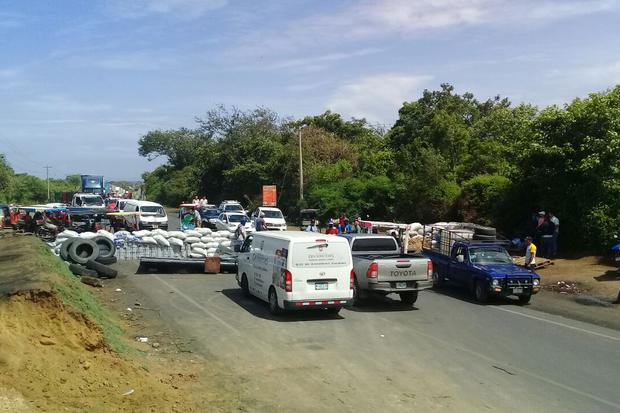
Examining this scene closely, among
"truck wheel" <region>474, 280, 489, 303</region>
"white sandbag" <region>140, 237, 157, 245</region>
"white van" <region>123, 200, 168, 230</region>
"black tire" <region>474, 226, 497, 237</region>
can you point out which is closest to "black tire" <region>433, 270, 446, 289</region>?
"truck wheel" <region>474, 280, 489, 303</region>

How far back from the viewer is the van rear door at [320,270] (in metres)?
14.2

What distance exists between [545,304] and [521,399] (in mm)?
9791

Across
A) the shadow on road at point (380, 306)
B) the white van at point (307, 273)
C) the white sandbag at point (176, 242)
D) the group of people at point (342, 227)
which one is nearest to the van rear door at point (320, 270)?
the white van at point (307, 273)

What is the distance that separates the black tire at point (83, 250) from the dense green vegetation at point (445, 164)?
18.1 metres

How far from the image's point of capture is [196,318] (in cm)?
1426

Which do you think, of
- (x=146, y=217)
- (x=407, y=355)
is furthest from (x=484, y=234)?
(x=146, y=217)

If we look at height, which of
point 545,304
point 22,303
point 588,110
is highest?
point 588,110

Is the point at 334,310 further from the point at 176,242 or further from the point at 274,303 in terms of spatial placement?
the point at 176,242

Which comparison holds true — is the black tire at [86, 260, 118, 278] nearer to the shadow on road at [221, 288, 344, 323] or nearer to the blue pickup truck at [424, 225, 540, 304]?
the shadow on road at [221, 288, 344, 323]

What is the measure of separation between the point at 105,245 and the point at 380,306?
40.6 feet

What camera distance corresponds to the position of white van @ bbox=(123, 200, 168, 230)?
35.1 m

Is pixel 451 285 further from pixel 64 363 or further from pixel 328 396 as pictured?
pixel 64 363

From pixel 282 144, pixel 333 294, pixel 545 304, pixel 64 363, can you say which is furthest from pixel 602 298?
pixel 282 144

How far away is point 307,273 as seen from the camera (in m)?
14.3
